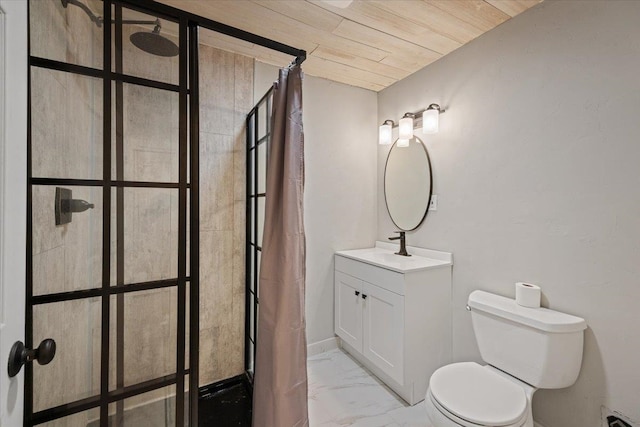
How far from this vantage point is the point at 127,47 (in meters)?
1.03

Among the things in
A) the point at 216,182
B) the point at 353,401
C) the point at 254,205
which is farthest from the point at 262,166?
the point at 353,401

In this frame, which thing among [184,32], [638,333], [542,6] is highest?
[542,6]

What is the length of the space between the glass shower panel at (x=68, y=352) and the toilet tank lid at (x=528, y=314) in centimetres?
180

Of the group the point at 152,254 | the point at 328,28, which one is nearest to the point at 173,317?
the point at 152,254

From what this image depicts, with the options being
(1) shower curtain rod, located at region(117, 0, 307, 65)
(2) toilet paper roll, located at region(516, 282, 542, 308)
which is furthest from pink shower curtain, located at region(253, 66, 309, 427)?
(2) toilet paper roll, located at region(516, 282, 542, 308)

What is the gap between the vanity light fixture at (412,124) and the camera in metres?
2.01

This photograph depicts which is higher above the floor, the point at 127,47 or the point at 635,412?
the point at 127,47

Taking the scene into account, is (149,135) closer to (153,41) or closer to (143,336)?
(153,41)

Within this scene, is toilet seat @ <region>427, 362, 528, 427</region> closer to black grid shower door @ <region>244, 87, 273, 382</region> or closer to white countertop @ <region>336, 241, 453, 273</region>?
white countertop @ <region>336, 241, 453, 273</region>

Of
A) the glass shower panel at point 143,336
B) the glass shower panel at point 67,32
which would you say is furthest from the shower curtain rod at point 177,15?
the glass shower panel at point 143,336

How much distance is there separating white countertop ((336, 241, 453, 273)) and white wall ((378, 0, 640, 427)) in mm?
136

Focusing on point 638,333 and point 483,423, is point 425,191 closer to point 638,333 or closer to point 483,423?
point 638,333

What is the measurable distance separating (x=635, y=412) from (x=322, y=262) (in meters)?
1.86

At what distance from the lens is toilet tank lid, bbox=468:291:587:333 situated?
130 cm
